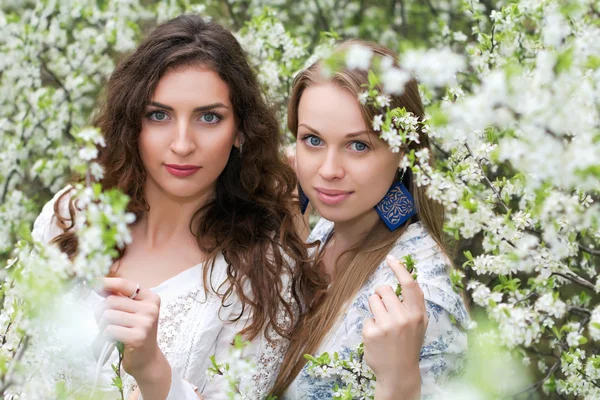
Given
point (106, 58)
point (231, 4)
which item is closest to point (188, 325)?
point (106, 58)

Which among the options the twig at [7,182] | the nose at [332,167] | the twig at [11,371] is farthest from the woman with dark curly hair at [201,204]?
the twig at [7,182]

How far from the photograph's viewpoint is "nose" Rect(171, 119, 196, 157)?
221 cm

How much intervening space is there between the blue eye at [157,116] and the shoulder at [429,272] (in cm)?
86

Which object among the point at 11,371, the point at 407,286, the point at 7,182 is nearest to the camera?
the point at 11,371

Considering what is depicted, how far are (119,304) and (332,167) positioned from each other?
30.4 inches

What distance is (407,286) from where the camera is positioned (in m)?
1.77

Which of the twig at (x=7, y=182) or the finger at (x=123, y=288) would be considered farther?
the twig at (x=7, y=182)

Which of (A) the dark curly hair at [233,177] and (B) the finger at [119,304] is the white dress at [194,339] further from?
(B) the finger at [119,304]

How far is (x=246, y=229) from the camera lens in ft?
8.43

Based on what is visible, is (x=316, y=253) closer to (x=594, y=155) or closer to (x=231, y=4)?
(x=594, y=155)

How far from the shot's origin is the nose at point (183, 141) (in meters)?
2.21

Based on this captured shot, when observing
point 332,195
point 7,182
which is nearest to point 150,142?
point 332,195

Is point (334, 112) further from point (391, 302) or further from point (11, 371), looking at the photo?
point (11, 371)

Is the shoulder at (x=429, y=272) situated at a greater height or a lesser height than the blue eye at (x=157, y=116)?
lesser
